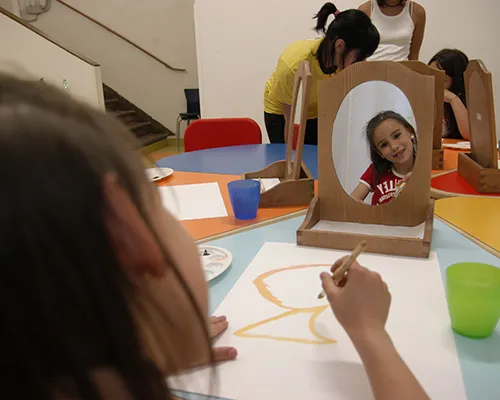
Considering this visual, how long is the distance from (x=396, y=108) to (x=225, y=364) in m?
0.59

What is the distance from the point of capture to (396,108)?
88 centimetres

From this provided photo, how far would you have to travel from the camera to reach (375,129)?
0.92 meters

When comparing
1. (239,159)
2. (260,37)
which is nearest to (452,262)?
(239,159)

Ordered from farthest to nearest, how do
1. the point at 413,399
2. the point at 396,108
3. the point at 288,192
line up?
the point at 288,192
the point at 396,108
the point at 413,399

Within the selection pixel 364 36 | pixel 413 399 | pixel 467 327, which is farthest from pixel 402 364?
pixel 364 36

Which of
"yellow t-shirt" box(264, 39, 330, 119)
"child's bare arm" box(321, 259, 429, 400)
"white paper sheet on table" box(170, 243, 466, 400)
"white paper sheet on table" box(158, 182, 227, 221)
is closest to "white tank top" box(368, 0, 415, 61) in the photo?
"yellow t-shirt" box(264, 39, 330, 119)

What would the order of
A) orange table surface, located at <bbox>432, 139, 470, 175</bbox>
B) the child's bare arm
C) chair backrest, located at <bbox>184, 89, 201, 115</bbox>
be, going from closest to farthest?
the child's bare arm
orange table surface, located at <bbox>432, 139, 470, 175</bbox>
chair backrest, located at <bbox>184, 89, 201, 115</bbox>

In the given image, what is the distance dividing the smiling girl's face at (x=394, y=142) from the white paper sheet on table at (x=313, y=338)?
21cm

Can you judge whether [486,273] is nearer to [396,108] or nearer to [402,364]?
[402,364]

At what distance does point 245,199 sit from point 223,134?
48.1 inches

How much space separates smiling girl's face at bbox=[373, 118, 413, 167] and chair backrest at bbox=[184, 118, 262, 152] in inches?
51.0

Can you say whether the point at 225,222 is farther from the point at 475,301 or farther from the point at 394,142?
the point at 475,301

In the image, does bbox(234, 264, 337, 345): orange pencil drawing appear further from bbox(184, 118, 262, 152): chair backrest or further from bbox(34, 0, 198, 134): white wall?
bbox(34, 0, 198, 134): white wall

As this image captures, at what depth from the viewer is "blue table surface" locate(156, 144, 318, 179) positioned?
1537 millimetres
